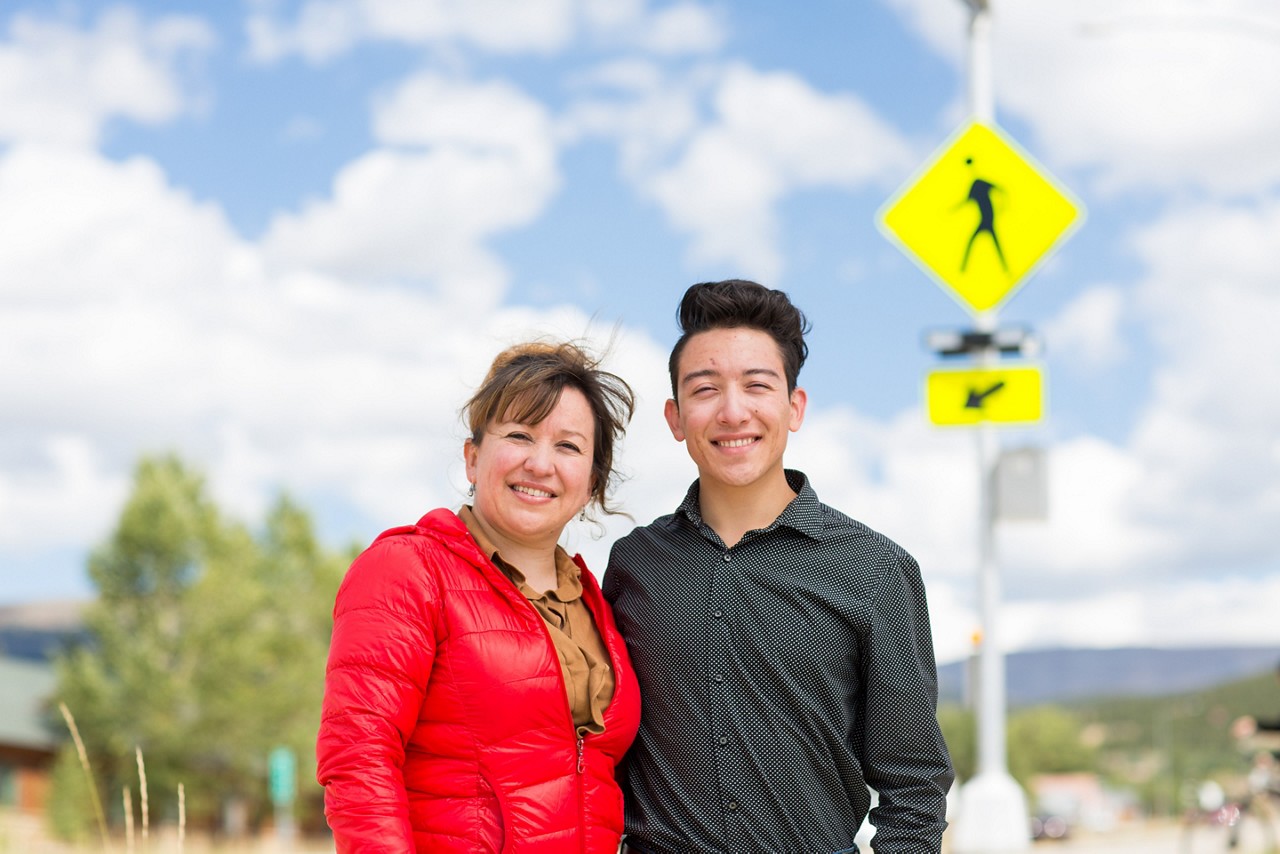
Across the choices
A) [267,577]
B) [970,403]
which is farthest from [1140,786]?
[970,403]

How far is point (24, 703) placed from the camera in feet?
195

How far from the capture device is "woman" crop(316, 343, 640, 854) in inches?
120


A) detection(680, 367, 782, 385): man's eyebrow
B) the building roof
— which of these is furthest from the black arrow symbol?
the building roof

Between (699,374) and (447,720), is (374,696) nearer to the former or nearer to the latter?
(447,720)

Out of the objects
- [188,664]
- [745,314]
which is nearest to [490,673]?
[745,314]

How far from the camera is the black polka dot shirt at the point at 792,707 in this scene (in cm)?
344

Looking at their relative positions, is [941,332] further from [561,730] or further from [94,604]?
[94,604]

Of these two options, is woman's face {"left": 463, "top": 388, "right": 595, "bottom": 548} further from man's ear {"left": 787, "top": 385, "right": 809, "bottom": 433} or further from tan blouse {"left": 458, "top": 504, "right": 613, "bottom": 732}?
man's ear {"left": 787, "top": 385, "right": 809, "bottom": 433}

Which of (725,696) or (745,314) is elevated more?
(745,314)

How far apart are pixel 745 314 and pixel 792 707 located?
957 millimetres

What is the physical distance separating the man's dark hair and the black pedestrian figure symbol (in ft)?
18.1

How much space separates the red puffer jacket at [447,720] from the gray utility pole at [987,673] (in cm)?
590

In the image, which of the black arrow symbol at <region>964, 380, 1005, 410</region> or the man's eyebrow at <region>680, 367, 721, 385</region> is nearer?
the man's eyebrow at <region>680, 367, 721, 385</region>

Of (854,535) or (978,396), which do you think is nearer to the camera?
(854,535)
